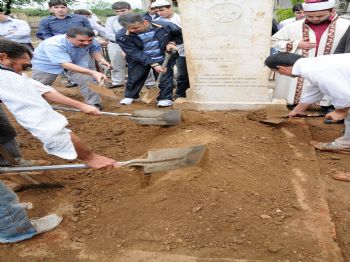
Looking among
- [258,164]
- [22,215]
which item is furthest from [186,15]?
[22,215]

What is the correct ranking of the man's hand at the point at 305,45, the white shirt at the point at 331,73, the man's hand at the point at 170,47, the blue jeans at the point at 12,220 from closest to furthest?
the blue jeans at the point at 12,220 → the white shirt at the point at 331,73 → the man's hand at the point at 305,45 → the man's hand at the point at 170,47

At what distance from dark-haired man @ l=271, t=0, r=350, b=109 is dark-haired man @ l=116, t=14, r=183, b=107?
1554 millimetres

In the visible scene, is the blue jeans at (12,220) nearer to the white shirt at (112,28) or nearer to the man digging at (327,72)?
the man digging at (327,72)

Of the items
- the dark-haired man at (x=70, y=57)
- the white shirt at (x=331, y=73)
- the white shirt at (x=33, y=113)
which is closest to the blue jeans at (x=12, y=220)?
the white shirt at (x=33, y=113)

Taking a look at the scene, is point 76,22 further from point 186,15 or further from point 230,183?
point 230,183

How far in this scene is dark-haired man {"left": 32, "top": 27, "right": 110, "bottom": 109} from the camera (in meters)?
4.46

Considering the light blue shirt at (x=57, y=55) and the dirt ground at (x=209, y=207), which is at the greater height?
the light blue shirt at (x=57, y=55)

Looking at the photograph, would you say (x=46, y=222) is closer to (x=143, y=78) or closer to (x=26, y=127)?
(x=26, y=127)

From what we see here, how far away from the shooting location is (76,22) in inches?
226

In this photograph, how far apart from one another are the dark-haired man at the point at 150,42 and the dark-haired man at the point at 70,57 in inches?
19.4

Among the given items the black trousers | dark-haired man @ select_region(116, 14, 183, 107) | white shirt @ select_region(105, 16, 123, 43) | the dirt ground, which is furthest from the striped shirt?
the black trousers

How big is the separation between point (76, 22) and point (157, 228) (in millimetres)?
4482

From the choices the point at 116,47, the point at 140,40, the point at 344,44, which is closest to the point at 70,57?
the point at 140,40

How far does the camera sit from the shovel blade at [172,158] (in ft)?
8.62
